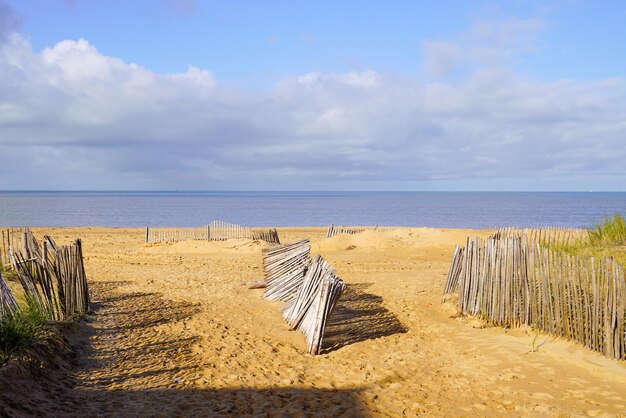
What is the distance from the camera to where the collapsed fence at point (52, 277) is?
7.27 metres

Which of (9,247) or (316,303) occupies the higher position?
(9,247)

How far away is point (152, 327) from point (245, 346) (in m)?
1.67

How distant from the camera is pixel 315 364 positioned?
21.4ft

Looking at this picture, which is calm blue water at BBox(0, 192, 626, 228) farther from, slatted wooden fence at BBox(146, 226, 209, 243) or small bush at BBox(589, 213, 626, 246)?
small bush at BBox(589, 213, 626, 246)

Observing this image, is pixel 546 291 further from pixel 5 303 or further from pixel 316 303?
pixel 5 303

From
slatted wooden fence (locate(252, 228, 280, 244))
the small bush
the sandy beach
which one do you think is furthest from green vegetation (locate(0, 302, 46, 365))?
slatted wooden fence (locate(252, 228, 280, 244))

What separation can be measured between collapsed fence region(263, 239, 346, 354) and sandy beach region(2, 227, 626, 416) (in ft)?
0.75

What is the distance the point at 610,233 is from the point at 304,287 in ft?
26.8

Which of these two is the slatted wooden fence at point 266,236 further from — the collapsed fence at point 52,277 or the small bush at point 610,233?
the collapsed fence at point 52,277

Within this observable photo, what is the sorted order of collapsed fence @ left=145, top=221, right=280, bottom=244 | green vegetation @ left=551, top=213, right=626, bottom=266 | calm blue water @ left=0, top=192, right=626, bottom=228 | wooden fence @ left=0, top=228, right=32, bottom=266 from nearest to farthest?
wooden fence @ left=0, top=228, right=32, bottom=266 → green vegetation @ left=551, top=213, right=626, bottom=266 → collapsed fence @ left=145, top=221, right=280, bottom=244 → calm blue water @ left=0, top=192, right=626, bottom=228

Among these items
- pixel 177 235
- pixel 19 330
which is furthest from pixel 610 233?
pixel 177 235

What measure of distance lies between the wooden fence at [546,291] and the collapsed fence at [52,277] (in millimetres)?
5854

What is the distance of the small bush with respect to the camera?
1188 cm

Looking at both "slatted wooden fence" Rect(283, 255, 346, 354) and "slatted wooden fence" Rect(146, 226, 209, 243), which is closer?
"slatted wooden fence" Rect(283, 255, 346, 354)
